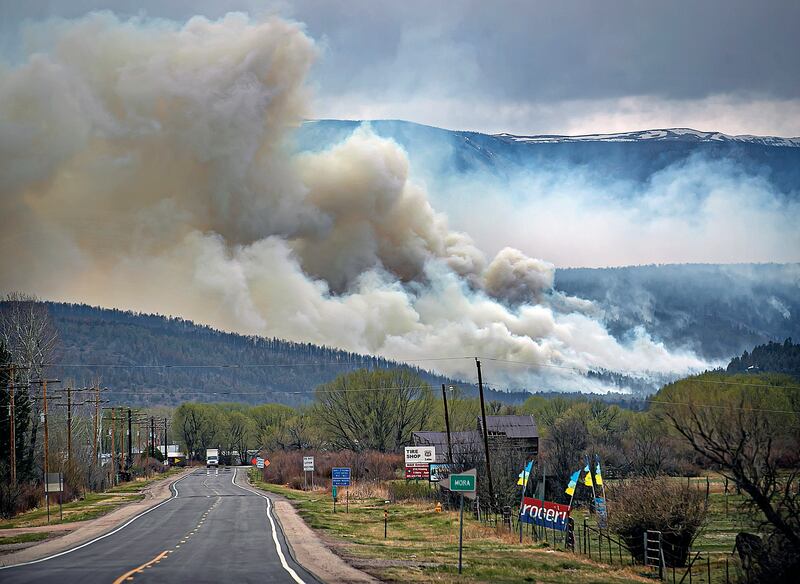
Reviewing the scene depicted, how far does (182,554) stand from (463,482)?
12.8m

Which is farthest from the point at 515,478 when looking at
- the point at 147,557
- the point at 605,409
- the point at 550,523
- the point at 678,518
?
the point at 605,409

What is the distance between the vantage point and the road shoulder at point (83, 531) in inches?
1564

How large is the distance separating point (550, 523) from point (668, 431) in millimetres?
70011

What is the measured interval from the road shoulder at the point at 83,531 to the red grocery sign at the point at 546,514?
20.4m

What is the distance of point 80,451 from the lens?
348 feet

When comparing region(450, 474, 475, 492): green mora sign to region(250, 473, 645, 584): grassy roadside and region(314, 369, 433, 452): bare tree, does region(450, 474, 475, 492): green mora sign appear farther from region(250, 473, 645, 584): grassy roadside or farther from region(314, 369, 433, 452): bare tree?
region(314, 369, 433, 452): bare tree

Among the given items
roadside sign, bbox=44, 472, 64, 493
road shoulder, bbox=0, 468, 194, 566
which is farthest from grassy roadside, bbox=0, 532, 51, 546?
roadside sign, bbox=44, 472, 64, 493

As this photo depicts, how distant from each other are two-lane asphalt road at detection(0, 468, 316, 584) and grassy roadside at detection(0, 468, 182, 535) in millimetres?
4909

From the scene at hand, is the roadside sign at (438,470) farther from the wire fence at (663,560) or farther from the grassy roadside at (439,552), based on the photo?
the wire fence at (663,560)

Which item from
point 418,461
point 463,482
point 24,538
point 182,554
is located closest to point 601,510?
point 463,482

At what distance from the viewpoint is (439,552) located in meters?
39.5

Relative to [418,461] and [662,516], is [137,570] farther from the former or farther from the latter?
[418,461]

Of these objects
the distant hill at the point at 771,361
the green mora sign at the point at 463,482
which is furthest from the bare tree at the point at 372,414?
the green mora sign at the point at 463,482

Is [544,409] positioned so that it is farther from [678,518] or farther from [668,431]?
[678,518]
